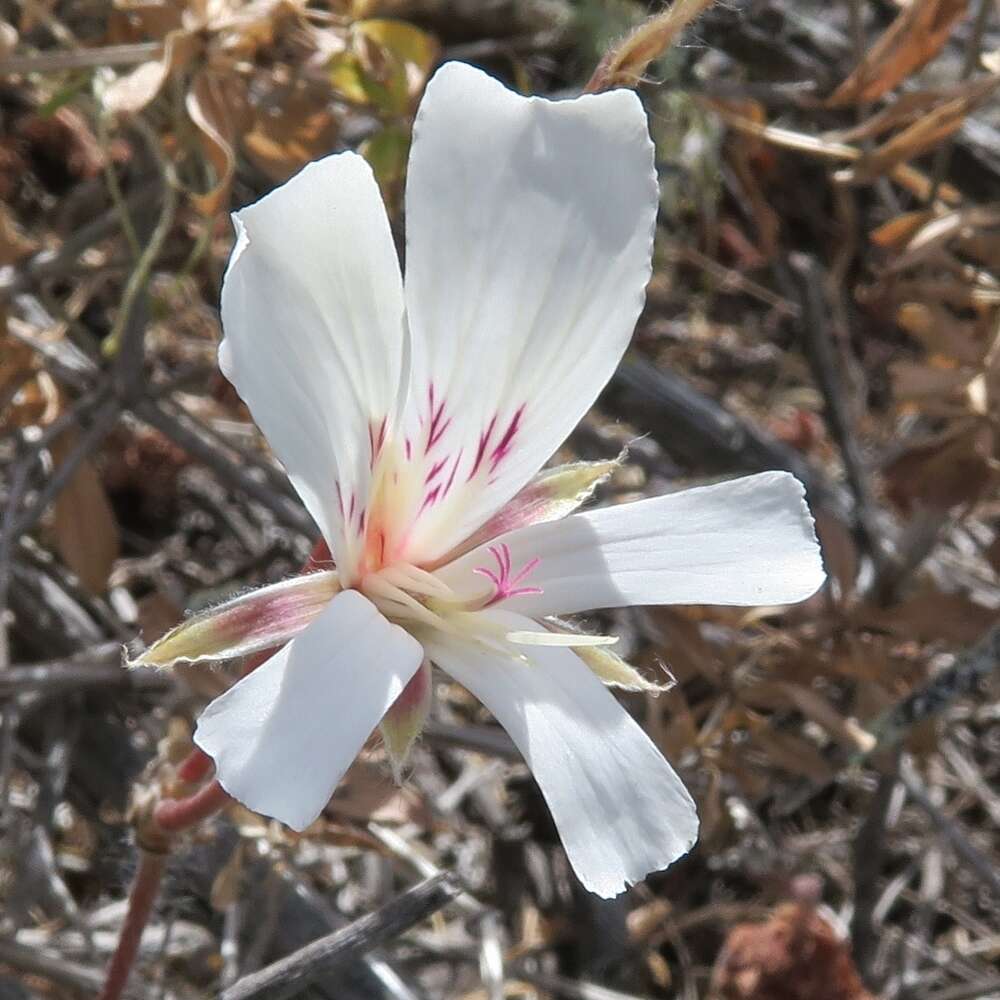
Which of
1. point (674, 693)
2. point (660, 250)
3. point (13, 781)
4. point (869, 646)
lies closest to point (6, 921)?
point (13, 781)

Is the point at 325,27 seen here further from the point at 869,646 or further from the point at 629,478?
the point at 869,646

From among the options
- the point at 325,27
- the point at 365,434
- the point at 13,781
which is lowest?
the point at 13,781

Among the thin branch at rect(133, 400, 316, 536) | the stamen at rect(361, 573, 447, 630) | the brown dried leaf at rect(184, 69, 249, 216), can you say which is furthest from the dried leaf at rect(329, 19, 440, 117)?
the stamen at rect(361, 573, 447, 630)

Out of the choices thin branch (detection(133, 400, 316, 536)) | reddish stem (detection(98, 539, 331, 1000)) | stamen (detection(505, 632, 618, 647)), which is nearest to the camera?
stamen (detection(505, 632, 618, 647))

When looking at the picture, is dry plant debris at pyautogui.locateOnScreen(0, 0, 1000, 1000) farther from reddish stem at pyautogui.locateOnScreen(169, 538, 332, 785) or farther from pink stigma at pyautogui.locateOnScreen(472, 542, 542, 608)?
pink stigma at pyautogui.locateOnScreen(472, 542, 542, 608)

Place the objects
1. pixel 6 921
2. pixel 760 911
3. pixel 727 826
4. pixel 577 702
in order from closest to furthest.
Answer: pixel 577 702, pixel 6 921, pixel 727 826, pixel 760 911

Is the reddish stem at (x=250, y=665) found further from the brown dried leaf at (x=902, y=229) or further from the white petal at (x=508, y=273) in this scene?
the brown dried leaf at (x=902, y=229)

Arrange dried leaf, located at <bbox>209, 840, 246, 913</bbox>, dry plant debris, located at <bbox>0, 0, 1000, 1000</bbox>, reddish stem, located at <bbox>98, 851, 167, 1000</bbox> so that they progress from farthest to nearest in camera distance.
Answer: dry plant debris, located at <bbox>0, 0, 1000, 1000</bbox>, dried leaf, located at <bbox>209, 840, 246, 913</bbox>, reddish stem, located at <bbox>98, 851, 167, 1000</bbox>

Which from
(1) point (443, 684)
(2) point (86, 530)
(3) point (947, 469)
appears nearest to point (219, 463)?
(2) point (86, 530)
